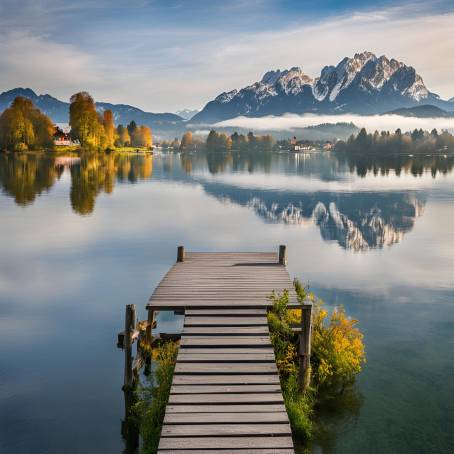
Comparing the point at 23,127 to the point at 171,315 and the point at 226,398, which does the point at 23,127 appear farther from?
the point at 226,398

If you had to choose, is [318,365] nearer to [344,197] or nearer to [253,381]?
[253,381]

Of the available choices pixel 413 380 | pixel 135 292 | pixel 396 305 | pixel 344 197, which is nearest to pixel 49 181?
pixel 344 197

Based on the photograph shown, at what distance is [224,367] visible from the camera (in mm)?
13914

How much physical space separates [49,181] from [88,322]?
69.3 meters

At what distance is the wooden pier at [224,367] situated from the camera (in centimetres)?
1109

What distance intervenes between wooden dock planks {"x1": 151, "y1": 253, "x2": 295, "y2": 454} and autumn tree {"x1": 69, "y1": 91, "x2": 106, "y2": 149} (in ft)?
530

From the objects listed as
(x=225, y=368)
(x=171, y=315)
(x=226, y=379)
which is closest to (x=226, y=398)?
(x=226, y=379)

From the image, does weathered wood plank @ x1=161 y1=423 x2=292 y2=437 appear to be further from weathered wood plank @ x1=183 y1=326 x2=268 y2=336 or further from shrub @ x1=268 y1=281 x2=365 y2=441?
weathered wood plank @ x1=183 y1=326 x2=268 y2=336

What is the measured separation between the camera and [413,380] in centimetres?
1720

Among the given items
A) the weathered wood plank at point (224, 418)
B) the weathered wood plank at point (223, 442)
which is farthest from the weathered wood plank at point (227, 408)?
the weathered wood plank at point (223, 442)

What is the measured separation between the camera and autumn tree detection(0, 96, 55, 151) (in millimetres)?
152750

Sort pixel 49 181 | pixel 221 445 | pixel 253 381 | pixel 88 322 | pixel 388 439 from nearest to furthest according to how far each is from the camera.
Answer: pixel 221 445, pixel 253 381, pixel 388 439, pixel 88 322, pixel 49 181

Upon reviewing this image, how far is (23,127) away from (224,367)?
158 meters

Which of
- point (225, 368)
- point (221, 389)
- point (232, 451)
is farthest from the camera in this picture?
point (225, 368)
